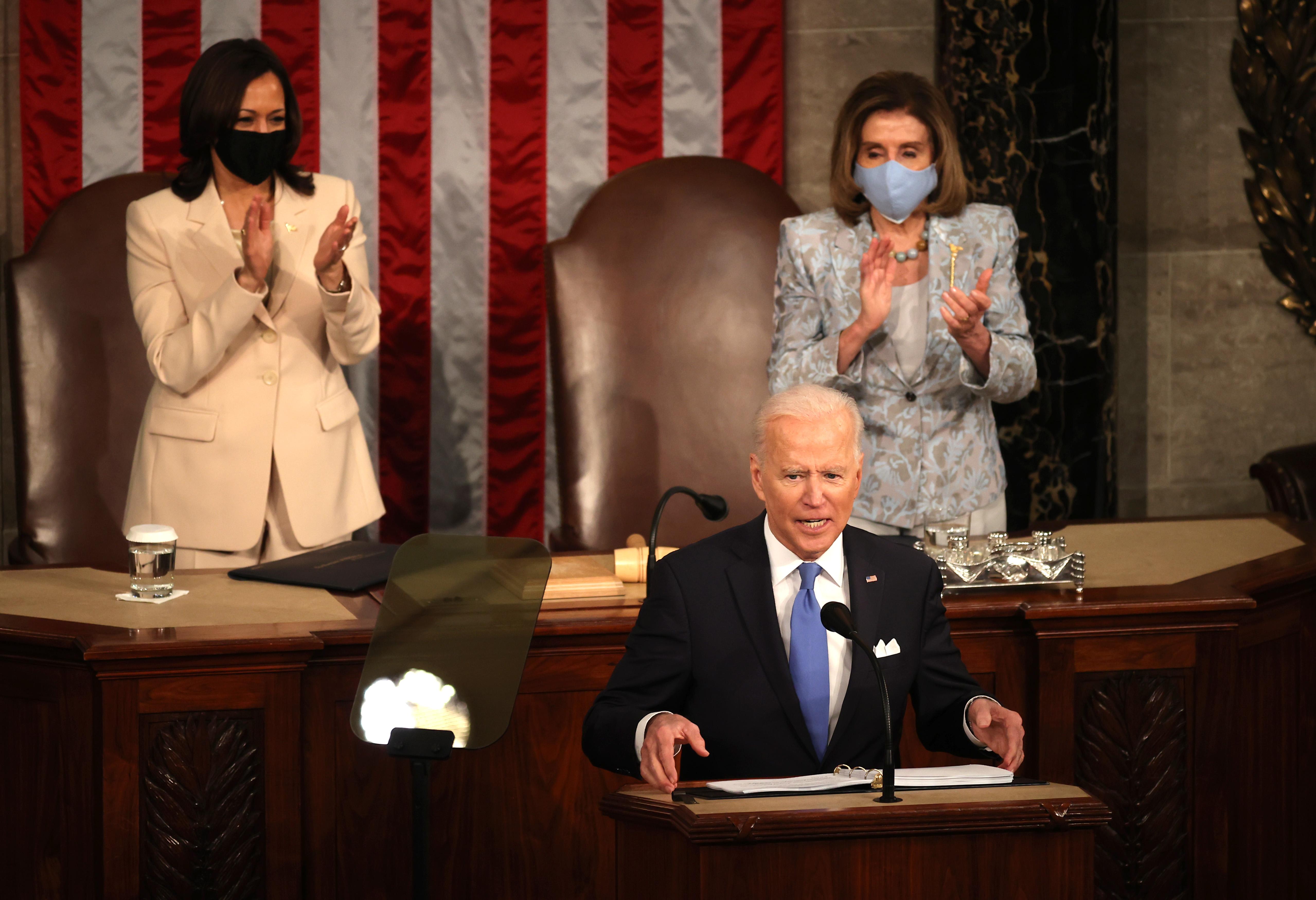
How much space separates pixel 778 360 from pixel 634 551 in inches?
21.8

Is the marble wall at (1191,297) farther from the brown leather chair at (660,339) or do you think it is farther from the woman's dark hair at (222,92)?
the woman's dark hair at (222,92)

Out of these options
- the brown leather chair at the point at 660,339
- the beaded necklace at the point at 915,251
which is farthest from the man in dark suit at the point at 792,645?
the brown leather chair at the point at 660,339

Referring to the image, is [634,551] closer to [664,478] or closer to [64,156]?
[664,478]

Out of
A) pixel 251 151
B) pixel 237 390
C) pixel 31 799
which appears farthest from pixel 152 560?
pixel 251 151

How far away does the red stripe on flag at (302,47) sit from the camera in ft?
15.7

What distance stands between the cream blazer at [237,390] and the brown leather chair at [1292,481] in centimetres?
266

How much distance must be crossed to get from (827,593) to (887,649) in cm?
13

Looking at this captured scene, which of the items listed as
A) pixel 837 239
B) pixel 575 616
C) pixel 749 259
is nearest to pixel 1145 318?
pixel 749 259

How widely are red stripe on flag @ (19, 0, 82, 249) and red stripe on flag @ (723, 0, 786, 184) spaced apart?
214 centimetres

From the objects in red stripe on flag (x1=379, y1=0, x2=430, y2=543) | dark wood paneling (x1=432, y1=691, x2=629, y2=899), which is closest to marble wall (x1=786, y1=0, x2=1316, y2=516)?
red stripe on flag (x1=379, y1=0, x2=430, y2=543)

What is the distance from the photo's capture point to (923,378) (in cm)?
332

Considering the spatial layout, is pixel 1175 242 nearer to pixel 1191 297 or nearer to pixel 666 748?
pixel 1191 297

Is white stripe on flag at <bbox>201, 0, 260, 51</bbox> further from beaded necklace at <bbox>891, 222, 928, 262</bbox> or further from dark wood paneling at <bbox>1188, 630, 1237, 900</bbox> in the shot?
dark wood paneling at <bbox>1188, 630, 1237, 900</bbox>

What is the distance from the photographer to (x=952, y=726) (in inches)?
91.0
